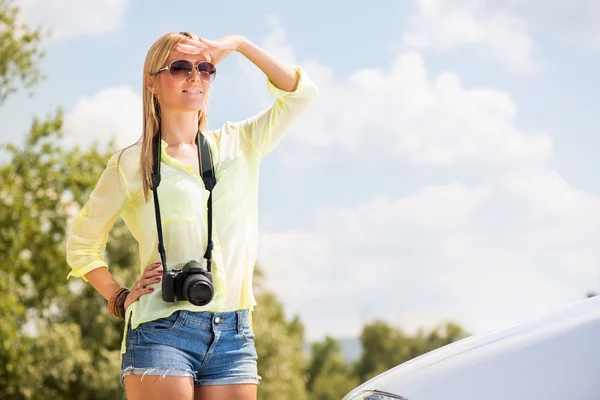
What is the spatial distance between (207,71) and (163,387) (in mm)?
1133

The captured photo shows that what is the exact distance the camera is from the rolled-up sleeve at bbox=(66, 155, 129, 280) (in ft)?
10.4

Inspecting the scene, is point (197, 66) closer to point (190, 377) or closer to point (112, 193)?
point (112, 193)

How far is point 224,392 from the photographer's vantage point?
290cm

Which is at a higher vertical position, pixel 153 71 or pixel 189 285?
pixel 153 71

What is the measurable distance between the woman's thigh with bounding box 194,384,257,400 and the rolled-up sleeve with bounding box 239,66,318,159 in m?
0.90

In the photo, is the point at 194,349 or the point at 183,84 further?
the point at 183,84

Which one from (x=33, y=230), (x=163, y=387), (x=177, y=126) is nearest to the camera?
(x=163, y=387)

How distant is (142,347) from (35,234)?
2090cm

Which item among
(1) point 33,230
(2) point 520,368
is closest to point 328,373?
(1) point 33,230

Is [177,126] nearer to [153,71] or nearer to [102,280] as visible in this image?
[153,71]

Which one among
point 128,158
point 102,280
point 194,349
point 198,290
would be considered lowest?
point 194,349

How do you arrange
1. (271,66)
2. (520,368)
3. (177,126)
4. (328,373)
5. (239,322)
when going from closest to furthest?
(520,368) < (239,322) < (177,126) < (271,66) < (328,373)

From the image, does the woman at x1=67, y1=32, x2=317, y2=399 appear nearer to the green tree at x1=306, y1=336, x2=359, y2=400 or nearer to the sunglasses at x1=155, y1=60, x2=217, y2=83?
the sunglasses at x1=155, y1=60, x2=217, y2=83

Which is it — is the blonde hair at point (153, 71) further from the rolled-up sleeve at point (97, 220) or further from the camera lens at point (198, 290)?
the camera lens at point (198, 290)
